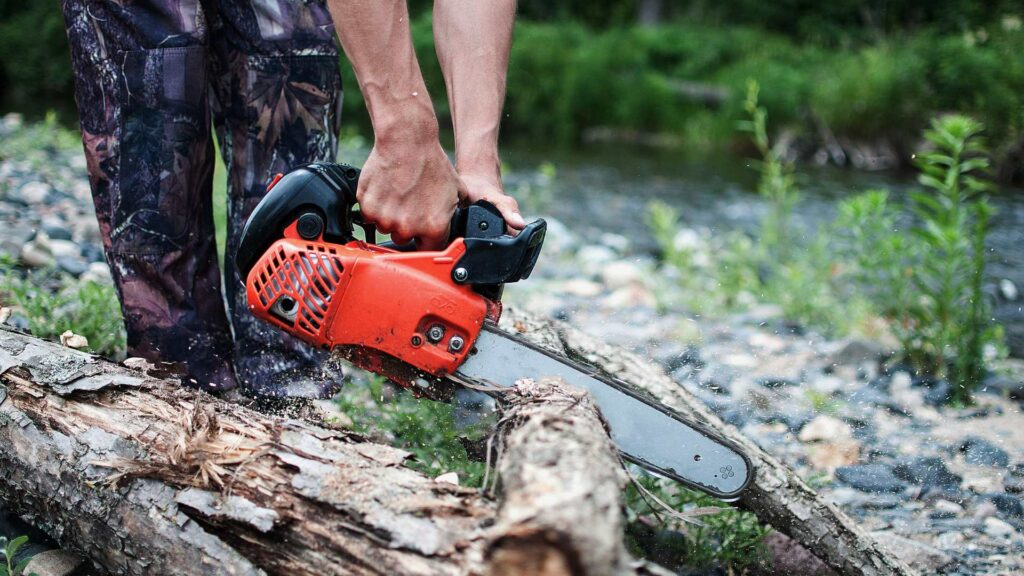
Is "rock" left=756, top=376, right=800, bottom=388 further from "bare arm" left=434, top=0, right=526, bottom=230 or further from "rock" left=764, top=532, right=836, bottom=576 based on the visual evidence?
"bare arm" left=434, top=0, right=526, bottom=230

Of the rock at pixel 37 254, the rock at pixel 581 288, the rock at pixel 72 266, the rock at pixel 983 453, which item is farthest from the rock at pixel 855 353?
the rock at pixel 37 254

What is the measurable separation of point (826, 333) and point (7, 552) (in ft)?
12.6

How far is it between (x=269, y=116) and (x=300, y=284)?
74 cm

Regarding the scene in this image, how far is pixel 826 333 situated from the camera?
433cm

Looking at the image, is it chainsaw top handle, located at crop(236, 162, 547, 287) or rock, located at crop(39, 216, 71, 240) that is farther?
rock, located at crop(39, 216, 71, 240)

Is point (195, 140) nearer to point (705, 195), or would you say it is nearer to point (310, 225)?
point (310, 225)

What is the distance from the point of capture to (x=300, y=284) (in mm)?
1821

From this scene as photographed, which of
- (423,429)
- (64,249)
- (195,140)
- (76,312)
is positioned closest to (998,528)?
(423,429)

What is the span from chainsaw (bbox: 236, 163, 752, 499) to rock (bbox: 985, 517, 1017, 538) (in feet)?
3.62

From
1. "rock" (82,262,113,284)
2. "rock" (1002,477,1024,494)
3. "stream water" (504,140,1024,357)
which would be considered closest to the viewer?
"rock" (1002,477,1024,494)

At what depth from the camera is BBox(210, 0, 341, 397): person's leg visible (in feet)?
7.48

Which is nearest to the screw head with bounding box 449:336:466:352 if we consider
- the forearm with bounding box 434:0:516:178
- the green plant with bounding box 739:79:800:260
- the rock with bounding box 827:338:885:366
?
the forearm with bounding box 434:0:516:178

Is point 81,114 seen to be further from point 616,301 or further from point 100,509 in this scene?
point 616,301

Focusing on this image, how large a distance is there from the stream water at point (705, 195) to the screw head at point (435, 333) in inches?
150
